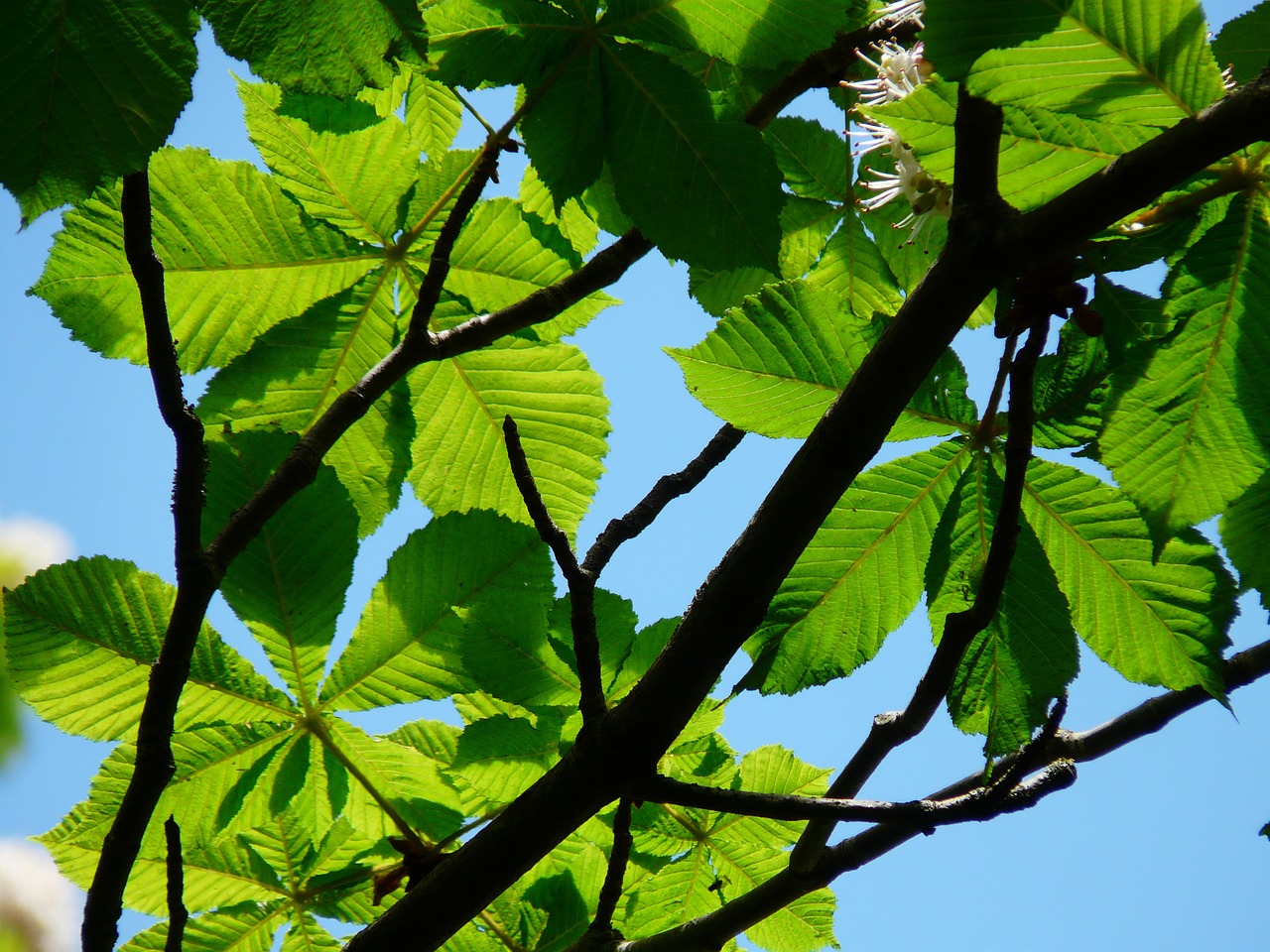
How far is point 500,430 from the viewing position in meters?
1.53

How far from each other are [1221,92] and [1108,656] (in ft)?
1.82

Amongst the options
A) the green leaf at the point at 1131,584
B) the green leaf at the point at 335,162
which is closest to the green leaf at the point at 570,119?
the green leaf at the point at 335,162

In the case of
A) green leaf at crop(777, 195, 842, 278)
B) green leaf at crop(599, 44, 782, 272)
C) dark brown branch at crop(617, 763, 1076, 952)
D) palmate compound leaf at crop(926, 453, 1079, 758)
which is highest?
green leaf at crop(777, 195, 842, 278)

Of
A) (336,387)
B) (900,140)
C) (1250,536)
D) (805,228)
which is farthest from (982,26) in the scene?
(336,387)

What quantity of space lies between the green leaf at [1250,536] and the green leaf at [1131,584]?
10cm

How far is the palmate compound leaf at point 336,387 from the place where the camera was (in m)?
1.41

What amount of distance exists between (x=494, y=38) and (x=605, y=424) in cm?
66

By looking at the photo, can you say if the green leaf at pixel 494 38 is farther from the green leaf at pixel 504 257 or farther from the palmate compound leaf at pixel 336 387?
the palmate compound leaf at pixel 336 387

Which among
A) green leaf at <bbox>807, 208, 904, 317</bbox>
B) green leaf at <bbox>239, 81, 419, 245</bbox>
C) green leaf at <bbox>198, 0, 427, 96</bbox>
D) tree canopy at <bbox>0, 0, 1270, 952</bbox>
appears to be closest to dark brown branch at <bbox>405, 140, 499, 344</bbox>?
tree canopy at <bbox>0, 0, 1270, 952</bbox>

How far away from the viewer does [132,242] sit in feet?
2.87

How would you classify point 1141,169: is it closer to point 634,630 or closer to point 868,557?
point 868,557

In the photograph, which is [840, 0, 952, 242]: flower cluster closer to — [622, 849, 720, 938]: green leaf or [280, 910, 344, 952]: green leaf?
[622, 849, 720, 938]: green leaf

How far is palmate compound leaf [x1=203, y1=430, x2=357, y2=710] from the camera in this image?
4.05 feet

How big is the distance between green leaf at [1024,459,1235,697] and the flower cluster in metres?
0.48
